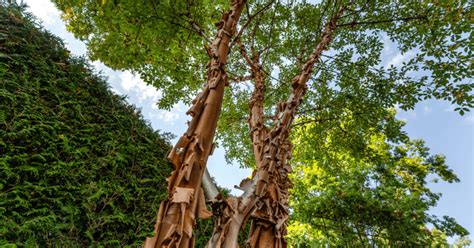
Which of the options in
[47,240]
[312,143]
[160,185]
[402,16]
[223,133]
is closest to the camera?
[47,240]

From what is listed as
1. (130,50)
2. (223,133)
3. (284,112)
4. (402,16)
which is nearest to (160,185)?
(130,50)

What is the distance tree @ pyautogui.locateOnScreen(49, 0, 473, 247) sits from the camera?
0.97 meters

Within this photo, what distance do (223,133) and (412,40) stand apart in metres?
3.52

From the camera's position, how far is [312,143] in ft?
14.9

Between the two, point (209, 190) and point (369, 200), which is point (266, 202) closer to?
point (209, 190)

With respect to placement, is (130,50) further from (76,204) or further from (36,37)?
(76,204)

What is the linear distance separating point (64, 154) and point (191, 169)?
195 centimetres

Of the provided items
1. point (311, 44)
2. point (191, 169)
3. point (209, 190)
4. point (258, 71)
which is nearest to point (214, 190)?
point (209, 190)

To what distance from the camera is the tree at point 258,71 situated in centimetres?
97

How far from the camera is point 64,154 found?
7.26 feet

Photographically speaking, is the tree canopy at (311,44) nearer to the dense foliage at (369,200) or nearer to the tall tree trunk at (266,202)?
the tall tree trunk at (266,202)

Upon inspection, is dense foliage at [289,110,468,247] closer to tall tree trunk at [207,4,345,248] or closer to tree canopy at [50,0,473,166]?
tree canopy at [50,0,473,166]

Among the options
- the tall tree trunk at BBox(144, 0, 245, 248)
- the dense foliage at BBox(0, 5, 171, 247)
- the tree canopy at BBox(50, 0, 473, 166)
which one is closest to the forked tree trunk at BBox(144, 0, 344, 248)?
the tall tree trunk at BBox(144, 0, 245, 248)

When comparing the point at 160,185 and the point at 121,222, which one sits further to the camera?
the point at 160,185
